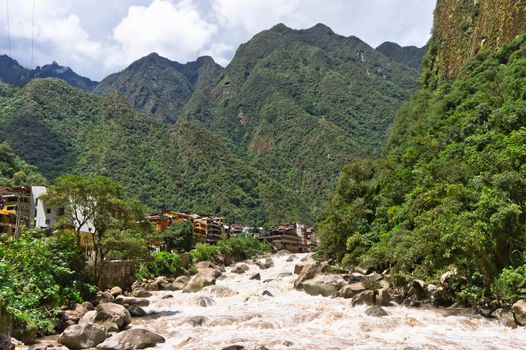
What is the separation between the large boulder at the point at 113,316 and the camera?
915 inches

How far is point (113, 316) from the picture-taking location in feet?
77.0

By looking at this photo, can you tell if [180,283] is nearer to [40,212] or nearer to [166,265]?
[166,265]

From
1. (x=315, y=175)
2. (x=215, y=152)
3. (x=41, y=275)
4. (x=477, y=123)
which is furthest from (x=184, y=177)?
(x=41, y=275)

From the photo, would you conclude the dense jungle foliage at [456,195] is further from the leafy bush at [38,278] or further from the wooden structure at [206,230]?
the wooden structure at [206,230]

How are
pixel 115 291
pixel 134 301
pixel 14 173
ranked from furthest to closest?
pixel 14 173, pixel 115 291, pixel 134 301

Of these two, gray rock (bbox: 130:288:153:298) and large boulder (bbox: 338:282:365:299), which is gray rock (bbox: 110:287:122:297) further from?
large boulder (bbox: 338:282:365:299)

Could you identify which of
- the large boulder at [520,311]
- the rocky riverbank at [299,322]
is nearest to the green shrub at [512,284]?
the large boulder at [520,311]

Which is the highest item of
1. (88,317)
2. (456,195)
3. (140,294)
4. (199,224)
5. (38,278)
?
(456,195)

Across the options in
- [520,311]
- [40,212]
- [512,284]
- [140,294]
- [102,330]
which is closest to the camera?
[102,330]

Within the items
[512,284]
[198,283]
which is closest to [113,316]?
[198,283]

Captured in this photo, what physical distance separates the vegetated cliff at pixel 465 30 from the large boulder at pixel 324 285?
4345cm

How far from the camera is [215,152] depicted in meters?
173

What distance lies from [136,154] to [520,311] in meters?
145

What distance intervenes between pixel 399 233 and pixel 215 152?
465ft
